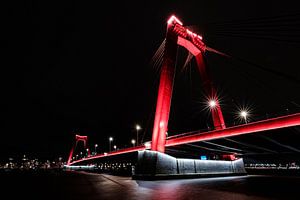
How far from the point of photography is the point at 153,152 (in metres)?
23.4

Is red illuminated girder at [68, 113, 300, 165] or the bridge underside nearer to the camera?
red illuminated girder at [68, 113, 300, 165]

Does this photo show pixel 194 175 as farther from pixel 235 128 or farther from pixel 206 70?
pixel 206 70

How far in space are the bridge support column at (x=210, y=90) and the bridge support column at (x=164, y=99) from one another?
9142 mm

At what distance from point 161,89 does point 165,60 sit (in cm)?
382

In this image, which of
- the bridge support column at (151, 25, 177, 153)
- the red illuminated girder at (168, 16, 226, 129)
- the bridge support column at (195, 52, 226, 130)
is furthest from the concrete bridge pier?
the bridge support column at (195, 52, 226, 130)

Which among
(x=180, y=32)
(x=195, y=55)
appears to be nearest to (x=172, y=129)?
(x=195, y=55)

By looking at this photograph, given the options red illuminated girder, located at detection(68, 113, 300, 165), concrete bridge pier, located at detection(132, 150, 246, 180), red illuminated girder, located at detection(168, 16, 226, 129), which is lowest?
concrete bridge pier, located at detection(132, 150, 246, 180)

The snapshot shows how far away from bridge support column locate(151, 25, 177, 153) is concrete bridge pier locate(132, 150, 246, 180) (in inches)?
54.3

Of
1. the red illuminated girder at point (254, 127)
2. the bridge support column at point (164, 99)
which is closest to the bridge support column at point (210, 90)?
the red illuminated girder at point (254, 127)

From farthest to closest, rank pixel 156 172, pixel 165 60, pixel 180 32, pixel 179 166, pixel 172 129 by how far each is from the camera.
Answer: pixel 172 129 → pixel 180 32 → pixel 165 60 → pixel 179 166 → pixel 156 172

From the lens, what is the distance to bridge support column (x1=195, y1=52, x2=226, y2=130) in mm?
31609

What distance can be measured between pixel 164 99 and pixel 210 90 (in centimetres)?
1185

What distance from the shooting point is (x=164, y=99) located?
25203 millimetres

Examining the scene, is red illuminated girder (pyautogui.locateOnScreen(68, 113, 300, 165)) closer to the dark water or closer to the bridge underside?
the bridge underside
